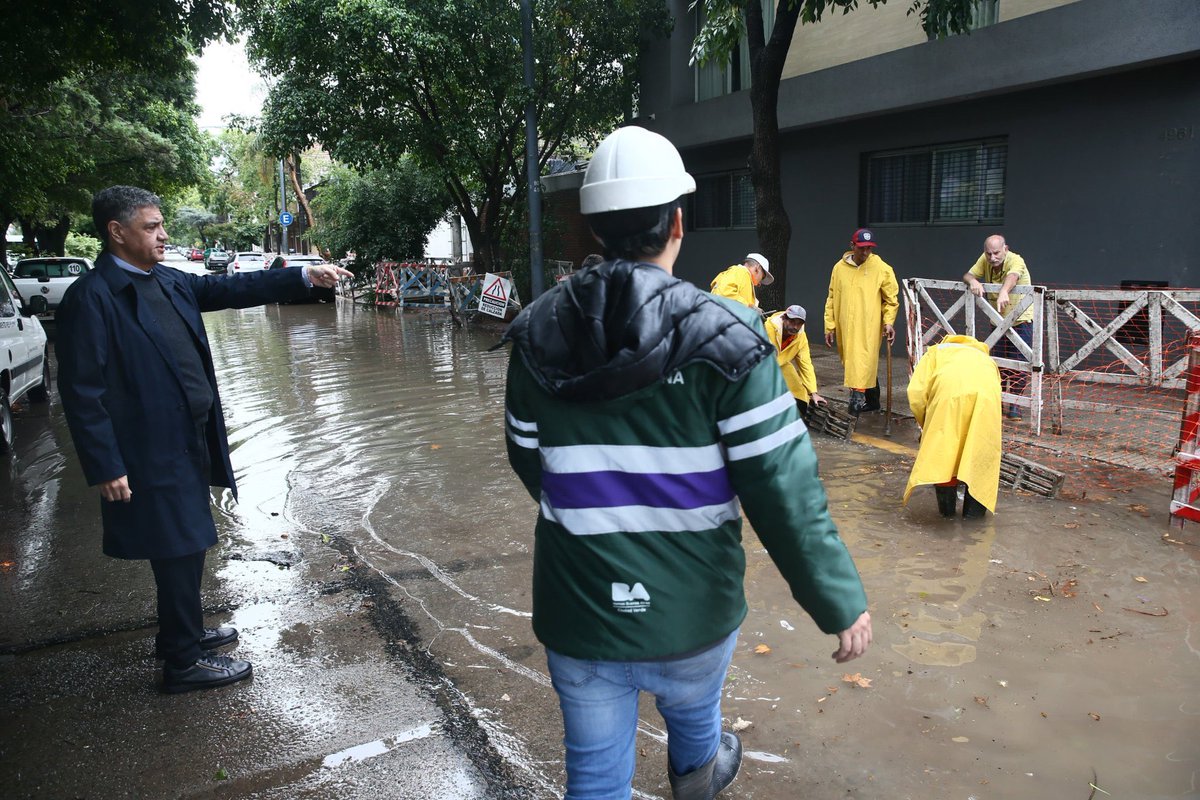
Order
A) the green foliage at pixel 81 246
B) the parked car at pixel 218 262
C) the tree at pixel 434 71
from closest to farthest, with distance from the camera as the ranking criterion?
1. the tree at pixel 434 71
2. the green foliage at pixel 81 246
3. the parked car at pixel 218 262

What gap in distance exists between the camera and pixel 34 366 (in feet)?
33.0

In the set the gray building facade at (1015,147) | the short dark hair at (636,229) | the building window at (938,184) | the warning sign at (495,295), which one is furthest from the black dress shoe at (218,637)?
the warning sign at (495,295)

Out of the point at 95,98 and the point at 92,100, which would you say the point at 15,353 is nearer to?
the point at 92,100

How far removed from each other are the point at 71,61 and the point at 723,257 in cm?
1024

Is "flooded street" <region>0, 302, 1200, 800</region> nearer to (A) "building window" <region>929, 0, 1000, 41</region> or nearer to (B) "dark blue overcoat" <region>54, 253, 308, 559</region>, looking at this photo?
(B) "dark blue overcoat" <region>54, 253, 308, 559</region>

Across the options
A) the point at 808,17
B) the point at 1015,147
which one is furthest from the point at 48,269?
the point at 1015,147

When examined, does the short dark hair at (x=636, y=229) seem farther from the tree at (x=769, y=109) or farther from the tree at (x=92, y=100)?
the tree at (x=769, y=109)

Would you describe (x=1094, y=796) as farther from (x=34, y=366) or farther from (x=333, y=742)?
(x=34, y=366)

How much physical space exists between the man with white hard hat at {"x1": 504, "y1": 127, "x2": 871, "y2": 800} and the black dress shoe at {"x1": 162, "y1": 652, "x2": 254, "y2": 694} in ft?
7.40

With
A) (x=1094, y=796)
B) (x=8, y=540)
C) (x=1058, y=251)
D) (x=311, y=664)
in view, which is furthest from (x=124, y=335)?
(x=1058, y=251)

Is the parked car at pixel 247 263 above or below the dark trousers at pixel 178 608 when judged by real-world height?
above

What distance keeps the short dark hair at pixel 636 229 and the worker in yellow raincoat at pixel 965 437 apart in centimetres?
393

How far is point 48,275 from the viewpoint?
21547 millimetres

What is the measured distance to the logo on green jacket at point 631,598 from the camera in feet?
6.46
